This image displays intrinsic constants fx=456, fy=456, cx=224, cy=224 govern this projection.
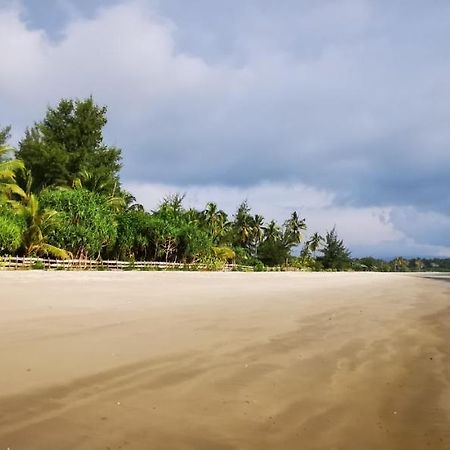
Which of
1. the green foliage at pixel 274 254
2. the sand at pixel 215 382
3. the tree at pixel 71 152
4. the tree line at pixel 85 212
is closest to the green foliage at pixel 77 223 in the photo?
the tree line at pixel 85 212

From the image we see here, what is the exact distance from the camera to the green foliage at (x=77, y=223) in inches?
1093

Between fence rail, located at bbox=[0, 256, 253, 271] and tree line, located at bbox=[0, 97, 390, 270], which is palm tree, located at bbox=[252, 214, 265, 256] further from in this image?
fence rail, located at bbox=[0, 256, 253, 271]

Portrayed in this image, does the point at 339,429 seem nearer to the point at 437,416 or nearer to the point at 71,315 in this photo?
the point at 437,416

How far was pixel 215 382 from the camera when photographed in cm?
423

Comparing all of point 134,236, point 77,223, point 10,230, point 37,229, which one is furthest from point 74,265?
point 134,236

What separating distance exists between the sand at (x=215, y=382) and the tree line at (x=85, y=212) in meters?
19.4

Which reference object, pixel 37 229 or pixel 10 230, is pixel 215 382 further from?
pixel 37 229

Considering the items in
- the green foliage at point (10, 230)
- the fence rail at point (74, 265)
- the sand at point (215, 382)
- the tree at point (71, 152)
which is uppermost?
the tree at point (71, 152)

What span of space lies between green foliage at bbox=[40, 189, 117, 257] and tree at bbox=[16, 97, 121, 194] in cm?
1356

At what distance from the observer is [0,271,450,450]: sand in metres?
3.01

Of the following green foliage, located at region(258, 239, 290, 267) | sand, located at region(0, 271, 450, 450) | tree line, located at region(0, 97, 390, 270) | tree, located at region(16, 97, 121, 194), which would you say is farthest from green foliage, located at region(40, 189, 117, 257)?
green foliage, located at region(258, 239, 290, 267)

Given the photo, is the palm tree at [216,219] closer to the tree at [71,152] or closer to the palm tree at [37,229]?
the tree at [71,152]

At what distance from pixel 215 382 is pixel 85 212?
26.0 m

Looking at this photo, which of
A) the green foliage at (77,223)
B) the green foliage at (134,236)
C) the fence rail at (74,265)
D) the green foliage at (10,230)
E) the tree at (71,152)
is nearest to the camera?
the fence rail at (74,265)
